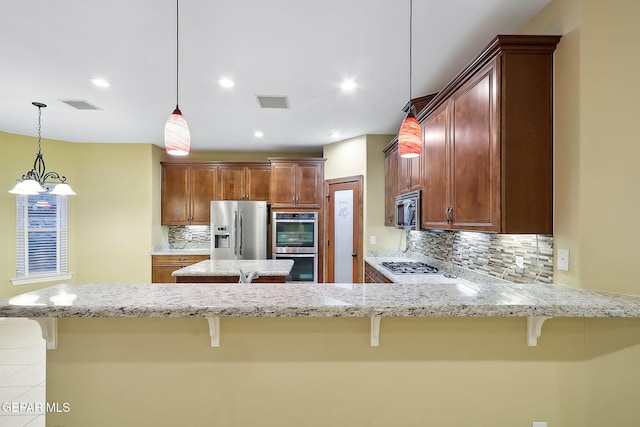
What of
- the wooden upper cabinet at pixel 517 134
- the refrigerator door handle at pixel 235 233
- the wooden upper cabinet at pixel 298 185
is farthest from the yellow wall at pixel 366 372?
the wooden upper cabinet at pixel 298 185

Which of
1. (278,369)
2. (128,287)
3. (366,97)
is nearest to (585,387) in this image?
(278,369)

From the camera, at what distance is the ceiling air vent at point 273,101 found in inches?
121

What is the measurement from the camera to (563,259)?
157cm


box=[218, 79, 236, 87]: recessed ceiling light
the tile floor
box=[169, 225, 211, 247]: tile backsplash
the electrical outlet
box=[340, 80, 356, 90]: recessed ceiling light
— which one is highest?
box=[340, 80, 356, 90]: recessed ceiling light

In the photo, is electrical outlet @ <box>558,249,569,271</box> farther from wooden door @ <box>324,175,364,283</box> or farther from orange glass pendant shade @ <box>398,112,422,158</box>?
wooden door @ <box>324,175,364,283</box>

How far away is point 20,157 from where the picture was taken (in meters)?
4.36

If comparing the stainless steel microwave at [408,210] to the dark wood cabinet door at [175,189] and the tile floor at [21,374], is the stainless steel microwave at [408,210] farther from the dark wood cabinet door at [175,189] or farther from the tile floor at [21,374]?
the dark wood cabinet door at [175,189]

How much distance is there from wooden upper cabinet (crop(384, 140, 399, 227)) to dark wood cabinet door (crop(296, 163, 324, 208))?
126cm

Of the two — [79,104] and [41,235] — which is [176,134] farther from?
[41,235]

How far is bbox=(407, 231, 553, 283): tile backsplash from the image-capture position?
175 cm

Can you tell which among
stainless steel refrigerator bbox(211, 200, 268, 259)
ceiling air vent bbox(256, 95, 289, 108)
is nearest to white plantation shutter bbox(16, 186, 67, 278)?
stainless steel refrigerator bbox(211, 200, 268, 259)

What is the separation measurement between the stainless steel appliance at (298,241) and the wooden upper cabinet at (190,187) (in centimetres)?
127

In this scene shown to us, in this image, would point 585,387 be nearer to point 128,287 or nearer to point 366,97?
point 128,287

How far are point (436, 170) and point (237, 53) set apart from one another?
1.83 metres
